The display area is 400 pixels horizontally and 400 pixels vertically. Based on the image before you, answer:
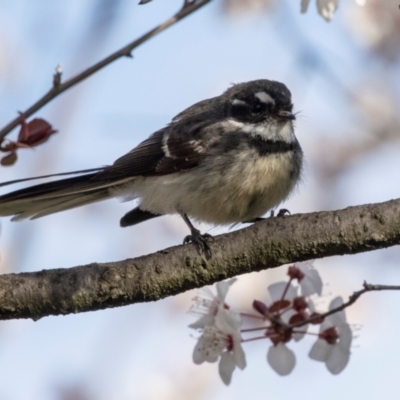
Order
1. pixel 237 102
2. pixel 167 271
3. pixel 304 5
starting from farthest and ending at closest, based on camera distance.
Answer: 1. pixel 237 102
2. pixel 167 271
3. pixel 304 5

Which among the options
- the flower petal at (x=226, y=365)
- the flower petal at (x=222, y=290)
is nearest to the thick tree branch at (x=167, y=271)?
the flower petal at (x=222, y=290)

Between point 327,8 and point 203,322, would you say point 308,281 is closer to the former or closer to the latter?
point 203,322

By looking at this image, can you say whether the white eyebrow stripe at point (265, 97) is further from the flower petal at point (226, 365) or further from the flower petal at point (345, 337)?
the flower petal at point (226, 365)

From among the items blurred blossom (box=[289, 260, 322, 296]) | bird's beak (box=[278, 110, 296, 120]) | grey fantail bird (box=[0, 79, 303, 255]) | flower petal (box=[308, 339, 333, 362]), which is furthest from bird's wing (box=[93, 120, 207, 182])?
flower petal (box=[308, 339, 333, 362])

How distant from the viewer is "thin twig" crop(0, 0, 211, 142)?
8.25 ft

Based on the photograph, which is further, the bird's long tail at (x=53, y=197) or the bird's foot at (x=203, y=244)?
the bird's long tail at (x=53, y=197)

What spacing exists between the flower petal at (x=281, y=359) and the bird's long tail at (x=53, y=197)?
5.92 feet

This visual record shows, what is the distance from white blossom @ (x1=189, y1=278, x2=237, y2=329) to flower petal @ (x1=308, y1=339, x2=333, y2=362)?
1.70 ft

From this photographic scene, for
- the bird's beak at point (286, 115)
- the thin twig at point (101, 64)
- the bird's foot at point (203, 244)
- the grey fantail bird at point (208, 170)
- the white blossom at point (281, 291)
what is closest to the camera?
the thin twig at point (101, 64)

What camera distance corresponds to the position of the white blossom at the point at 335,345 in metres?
3.72

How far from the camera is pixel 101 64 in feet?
8.65

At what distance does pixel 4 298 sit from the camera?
3.46 meters

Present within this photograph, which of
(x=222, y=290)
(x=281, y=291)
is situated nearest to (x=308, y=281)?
(x=281, y=291)

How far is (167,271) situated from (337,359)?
0.96m
